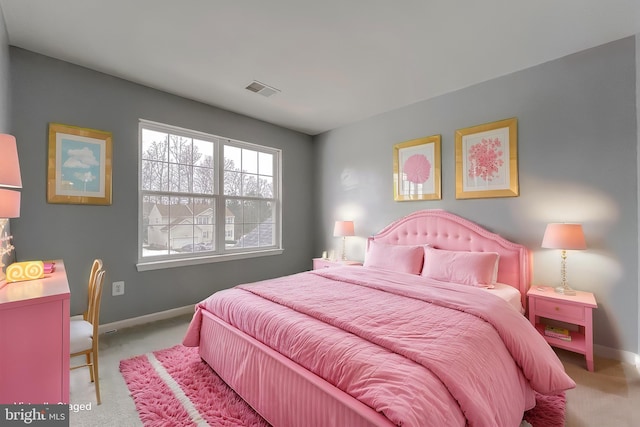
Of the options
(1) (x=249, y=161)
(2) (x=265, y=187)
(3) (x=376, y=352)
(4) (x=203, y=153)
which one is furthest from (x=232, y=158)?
(3) (x=376, y=352)

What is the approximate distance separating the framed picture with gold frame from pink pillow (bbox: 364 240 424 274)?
2909 millimetres

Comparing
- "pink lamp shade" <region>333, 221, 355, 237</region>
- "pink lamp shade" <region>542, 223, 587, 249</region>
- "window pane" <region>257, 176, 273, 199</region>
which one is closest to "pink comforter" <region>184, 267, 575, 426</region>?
"pink lamp shade" <region>542, 223, 587, 249</region>

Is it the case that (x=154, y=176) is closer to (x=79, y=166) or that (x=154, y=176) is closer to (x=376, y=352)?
(x=79, y=166)

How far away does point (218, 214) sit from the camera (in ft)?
12.3

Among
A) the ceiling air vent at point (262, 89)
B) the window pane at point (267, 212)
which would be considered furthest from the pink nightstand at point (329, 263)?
the ceiling air vent at point (262, 89)

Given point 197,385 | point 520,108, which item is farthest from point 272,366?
point 520,108

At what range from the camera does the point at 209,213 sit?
3.68 metres

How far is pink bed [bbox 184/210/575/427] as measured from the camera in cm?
108

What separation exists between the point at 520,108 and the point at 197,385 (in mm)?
3686

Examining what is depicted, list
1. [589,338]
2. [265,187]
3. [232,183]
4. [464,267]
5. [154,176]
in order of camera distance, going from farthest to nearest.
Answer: [265,187] < [232,183] < [154,176] < [464,267] < [589,338]

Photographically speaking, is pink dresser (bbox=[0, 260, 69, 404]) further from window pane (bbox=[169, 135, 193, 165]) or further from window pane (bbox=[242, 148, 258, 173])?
window pane (bbox=[242, 148, 258, 173])

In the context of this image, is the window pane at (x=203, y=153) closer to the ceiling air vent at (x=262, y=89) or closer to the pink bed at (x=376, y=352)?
the ceiling air vent at (x=262, y=89)

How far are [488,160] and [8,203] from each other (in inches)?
148

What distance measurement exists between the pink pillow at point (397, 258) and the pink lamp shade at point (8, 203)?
116 inches
